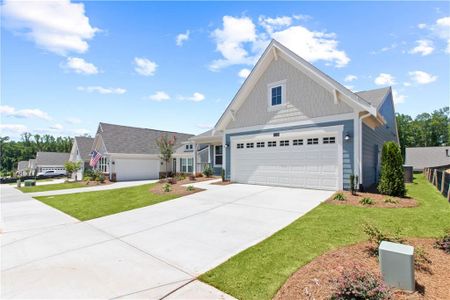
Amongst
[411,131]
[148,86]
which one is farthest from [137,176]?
[411,131]

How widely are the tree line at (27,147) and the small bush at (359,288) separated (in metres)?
91.3

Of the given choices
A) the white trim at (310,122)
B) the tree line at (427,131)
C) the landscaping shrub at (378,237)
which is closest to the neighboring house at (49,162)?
the white trim at (310,122)

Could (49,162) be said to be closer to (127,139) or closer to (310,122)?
(127,139)

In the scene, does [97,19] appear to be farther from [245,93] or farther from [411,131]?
[411,131]

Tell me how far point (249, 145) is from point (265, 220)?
8.22m

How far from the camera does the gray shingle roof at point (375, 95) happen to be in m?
14.2

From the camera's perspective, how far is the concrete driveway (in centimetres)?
370

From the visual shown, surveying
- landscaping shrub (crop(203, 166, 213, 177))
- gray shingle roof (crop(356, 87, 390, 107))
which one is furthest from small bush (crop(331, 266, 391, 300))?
landscaping shrub (crop(203, 166, 213, 177))

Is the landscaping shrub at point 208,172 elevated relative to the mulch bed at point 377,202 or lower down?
elevated

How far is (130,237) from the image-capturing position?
612cm

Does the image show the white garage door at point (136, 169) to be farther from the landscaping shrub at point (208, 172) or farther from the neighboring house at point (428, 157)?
the neighboring house at point (428, 157)

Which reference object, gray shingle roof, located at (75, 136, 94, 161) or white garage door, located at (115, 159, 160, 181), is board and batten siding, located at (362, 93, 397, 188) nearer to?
white garage door, located at (115, 159, 160, 181)

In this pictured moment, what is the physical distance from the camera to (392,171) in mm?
9898

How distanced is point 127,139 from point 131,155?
8.69 feet
